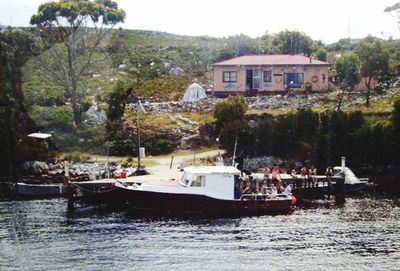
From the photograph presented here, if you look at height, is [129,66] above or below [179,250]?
above

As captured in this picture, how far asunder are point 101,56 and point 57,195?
54696 millimetres

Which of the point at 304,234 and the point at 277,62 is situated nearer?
the point at 304,234

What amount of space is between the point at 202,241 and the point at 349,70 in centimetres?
5717

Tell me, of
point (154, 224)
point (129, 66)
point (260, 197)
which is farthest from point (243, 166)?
point (129, 66)

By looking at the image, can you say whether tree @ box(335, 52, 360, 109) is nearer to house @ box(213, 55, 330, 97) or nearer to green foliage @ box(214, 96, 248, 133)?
house @ box(213, 55, 330, 97)

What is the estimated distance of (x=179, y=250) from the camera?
4375cm

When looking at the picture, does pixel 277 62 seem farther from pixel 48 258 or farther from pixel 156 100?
pixel 48 258

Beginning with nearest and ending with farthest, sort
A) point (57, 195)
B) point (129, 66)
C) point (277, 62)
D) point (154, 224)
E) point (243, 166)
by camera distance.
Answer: point (154, 224) → point (57, 195) → point (243, 166) → point (277, 62) → point (129, 66)

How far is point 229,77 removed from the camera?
96.2 meters

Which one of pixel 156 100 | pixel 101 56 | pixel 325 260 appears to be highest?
pixel 101 56

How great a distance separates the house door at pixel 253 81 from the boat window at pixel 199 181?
40826 mm

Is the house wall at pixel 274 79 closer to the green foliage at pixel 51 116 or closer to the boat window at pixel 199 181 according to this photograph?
the green foliage at pixel 51 116

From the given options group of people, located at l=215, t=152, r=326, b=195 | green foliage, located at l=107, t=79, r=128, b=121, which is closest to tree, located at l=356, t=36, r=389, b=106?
group of people, located at l=215, t=152, r=326, b=195

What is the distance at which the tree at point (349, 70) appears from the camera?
3789 inches
